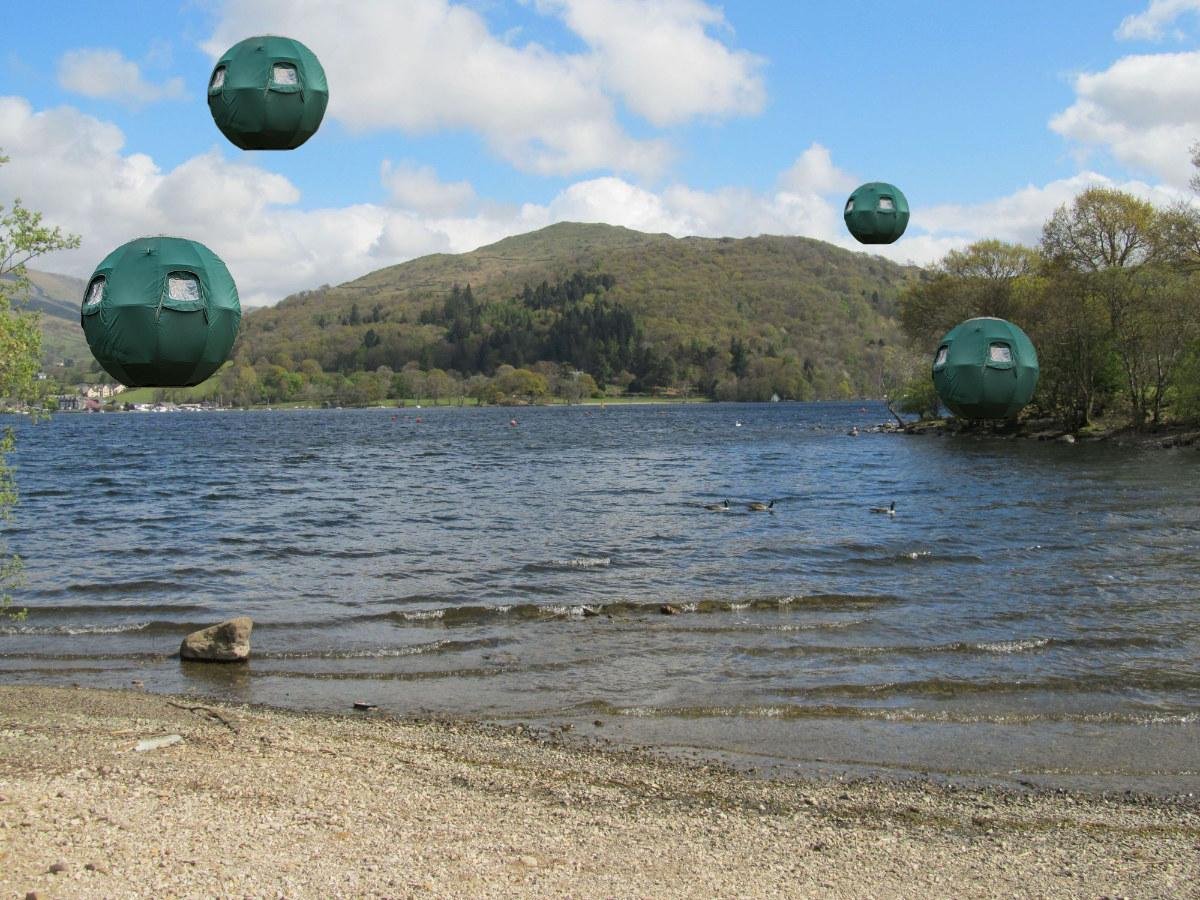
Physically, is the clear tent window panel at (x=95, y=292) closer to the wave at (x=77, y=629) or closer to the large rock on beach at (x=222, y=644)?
the large rock on beach at (x=222, y=644)

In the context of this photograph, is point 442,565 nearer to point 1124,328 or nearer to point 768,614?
point 768,614

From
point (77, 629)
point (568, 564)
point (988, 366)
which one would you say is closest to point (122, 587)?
point (77, 629)

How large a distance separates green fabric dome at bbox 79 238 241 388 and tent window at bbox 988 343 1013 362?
4.43 m

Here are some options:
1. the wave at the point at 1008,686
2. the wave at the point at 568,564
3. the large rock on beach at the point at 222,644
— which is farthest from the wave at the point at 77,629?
the wave at the point at 1008,686


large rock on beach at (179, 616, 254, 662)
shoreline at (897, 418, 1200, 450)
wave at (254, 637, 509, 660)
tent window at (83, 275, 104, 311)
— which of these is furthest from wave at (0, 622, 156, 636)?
shoreline at (897, 418, 1200, 450)

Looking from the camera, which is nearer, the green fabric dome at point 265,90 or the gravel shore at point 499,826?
the green fabric dome at point 265,90

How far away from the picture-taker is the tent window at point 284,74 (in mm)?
6805

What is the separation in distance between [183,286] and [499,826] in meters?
5.78

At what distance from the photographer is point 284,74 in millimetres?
6848

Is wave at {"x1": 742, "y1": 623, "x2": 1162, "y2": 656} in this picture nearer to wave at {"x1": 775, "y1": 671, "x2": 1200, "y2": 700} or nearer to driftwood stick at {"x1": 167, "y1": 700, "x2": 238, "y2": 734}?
wave at {"x1": 775, "y1": 671, "x2": 1200, "y2": 700}

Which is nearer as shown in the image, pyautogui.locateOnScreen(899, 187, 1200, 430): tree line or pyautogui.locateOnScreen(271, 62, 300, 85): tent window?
pyautogui.locateOnScreen(271, 62, 300, 85): tent window

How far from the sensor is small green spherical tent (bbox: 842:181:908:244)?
9047mm

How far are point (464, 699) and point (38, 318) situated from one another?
738cm

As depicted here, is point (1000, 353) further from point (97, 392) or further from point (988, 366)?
point (97, 392)
